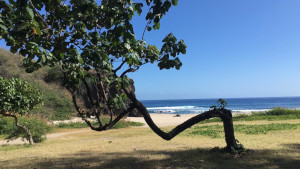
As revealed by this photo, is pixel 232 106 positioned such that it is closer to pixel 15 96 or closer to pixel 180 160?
pixel 15 96

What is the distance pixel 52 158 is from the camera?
7270 mm

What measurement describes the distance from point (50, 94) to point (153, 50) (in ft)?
83.7

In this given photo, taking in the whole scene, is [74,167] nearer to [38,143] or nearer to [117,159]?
[117,159]

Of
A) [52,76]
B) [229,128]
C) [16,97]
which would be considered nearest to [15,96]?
[16,97]

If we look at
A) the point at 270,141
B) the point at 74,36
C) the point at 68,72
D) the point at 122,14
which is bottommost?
the point at 270,141

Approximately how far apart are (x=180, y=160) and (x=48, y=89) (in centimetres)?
2651

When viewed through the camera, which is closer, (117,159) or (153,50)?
(153,50)

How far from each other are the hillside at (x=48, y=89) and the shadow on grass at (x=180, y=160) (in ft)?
55.2

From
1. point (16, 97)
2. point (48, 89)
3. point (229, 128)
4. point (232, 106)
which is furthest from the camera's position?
point (232, 106)

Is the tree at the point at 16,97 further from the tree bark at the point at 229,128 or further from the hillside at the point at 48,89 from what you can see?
the hillside at the point at 48,89

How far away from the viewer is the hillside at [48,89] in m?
25.2

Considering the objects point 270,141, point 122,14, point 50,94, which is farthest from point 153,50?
point 50,94

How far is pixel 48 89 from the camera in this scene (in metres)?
29.4

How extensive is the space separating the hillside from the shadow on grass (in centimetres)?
1682
